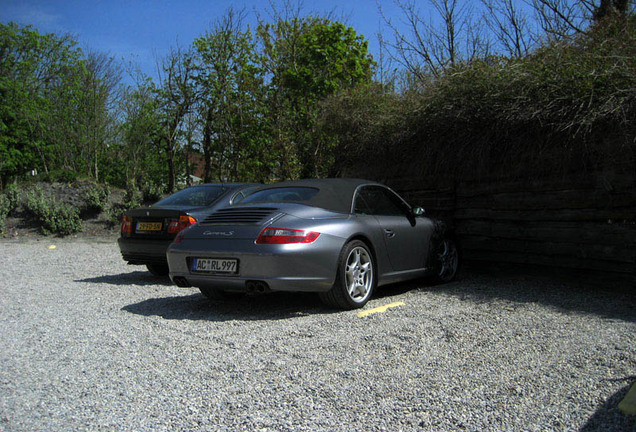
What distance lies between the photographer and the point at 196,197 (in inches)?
323

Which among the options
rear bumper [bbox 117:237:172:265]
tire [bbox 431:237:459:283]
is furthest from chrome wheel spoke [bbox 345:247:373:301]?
rear bumper [bbox 117:237:172:265]

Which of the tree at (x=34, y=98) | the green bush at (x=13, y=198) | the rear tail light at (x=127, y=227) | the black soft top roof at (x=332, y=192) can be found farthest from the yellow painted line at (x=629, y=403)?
the tree at (x=34, y=98)

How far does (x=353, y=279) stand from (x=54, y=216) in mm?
12373

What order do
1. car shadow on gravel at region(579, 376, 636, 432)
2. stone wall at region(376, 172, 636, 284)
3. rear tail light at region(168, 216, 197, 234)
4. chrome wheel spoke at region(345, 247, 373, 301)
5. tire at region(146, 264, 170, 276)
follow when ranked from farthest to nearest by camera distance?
tire at region(146, 264, 170, 276) → rear tail light at region(168, 216, 197, 234) → stone wall at region(376, 172, 636, 284) → chrome wheel spoke at region(345, 247, 373, 301) → car shadow on gravel at region(579, 376, 636, 432)

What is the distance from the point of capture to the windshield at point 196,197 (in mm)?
8023

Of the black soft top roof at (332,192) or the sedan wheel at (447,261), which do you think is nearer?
the black soft top roof at (332,192)

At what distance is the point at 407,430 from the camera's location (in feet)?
8.71

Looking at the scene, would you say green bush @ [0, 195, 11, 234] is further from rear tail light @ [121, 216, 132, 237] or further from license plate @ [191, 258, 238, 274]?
license plate @ [191, 258, 238, 274]

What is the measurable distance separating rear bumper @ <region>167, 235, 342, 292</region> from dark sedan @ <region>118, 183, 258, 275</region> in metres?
2.32

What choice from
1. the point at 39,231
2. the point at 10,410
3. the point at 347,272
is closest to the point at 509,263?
the point at 347,272

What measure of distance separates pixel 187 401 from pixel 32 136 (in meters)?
30.3

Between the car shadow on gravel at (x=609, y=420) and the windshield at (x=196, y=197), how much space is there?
6.08m

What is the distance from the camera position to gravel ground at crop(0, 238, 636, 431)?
9.21 ft

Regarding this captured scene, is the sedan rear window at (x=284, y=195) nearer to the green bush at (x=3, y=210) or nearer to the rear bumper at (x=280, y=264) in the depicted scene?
the rear bumper at (x=280, y=264)
